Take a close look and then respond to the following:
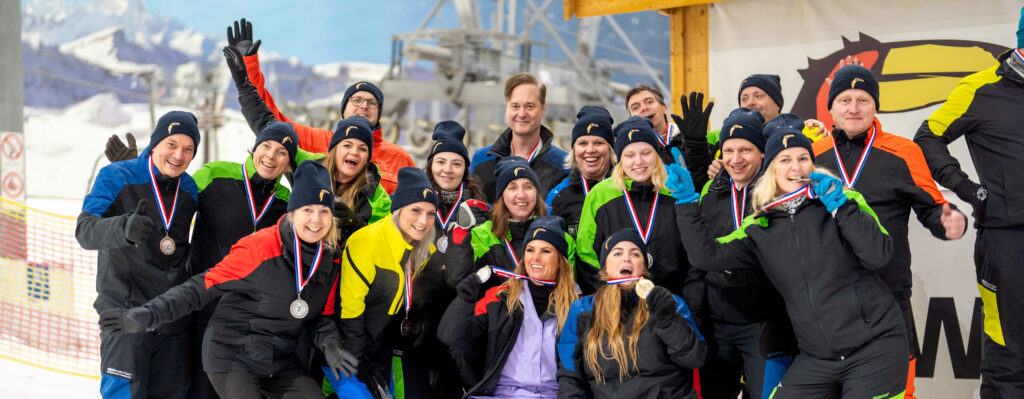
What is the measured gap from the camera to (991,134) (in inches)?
151

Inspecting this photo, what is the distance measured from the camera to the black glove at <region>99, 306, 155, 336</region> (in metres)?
3.06

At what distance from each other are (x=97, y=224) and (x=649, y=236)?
2.49m

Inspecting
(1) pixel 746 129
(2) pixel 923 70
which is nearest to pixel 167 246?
(1) pixel 746 129

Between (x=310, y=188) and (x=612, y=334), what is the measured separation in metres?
1.47

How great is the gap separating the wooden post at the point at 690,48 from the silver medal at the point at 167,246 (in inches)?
139

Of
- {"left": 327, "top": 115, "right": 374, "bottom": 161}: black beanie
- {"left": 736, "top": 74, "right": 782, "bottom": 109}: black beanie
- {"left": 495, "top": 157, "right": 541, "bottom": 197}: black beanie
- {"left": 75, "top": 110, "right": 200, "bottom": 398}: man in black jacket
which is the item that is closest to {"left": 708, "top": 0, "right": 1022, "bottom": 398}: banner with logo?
{"left": 736, "top": 74, "right": 782, "bottom": 109}: black beanie

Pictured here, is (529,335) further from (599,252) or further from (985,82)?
(985,82)

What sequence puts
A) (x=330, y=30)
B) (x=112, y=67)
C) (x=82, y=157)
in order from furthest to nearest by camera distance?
(x=330, y=30), (x=112, y=67), (x=82, y=157)

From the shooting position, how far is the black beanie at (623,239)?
3.41 metres

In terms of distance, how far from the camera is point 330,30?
29.3m

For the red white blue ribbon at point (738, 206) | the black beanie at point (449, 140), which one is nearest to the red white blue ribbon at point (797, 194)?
the red white blue ribbon at point (738, 206)

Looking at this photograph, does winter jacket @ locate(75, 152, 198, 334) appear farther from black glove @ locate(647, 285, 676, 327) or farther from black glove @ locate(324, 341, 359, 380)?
black glove @ locate(647, 285, 676, 327)

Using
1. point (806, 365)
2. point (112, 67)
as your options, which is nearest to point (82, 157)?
point (112, 67)

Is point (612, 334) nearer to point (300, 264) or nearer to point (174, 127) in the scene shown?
point (300, 264)
